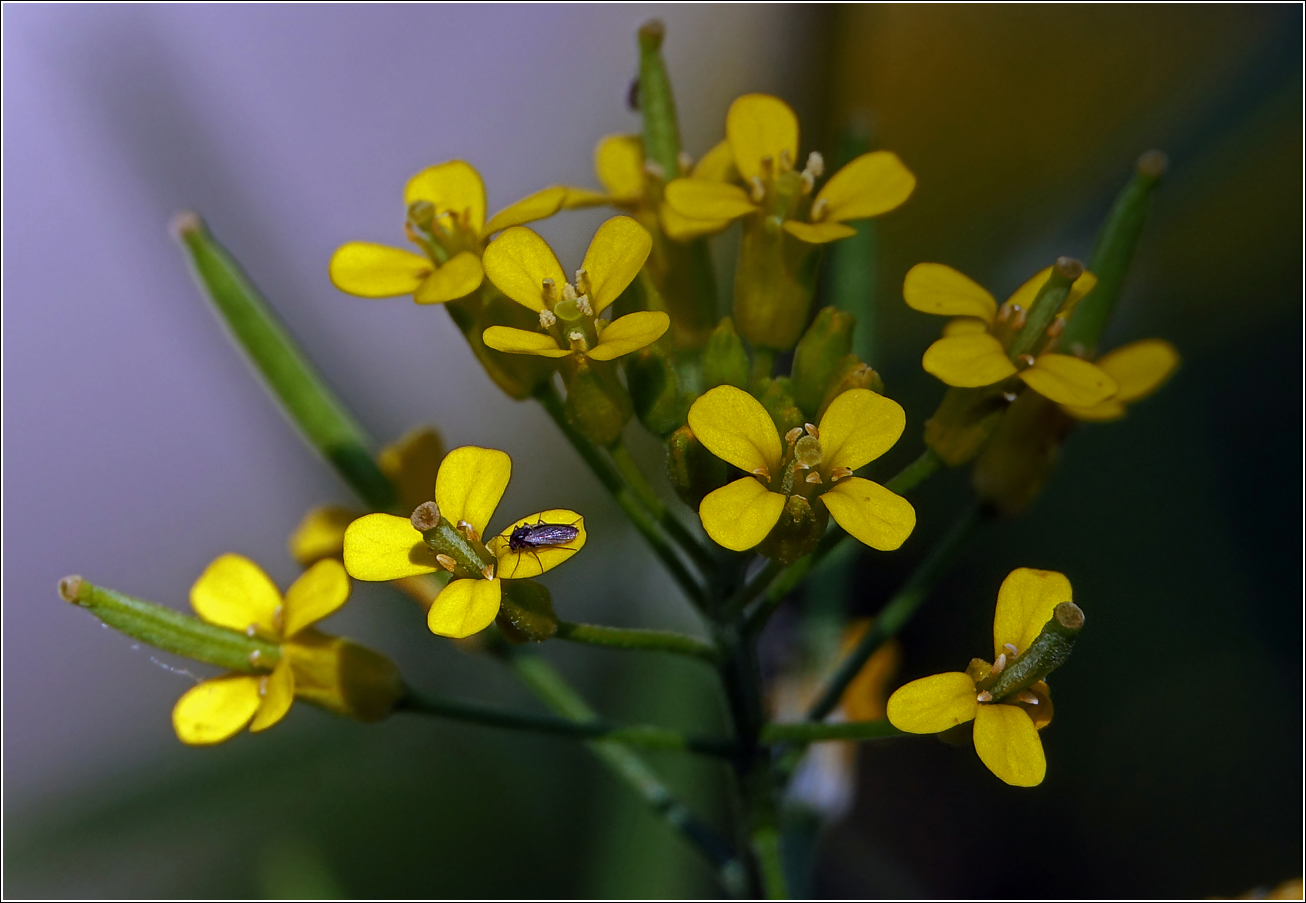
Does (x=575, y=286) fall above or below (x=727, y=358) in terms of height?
above

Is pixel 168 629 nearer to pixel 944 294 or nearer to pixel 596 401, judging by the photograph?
pixel 596 401

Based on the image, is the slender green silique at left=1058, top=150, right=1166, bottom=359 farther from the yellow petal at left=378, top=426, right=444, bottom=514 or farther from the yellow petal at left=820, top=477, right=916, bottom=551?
the yellow petal at left=378, top=426, right=444, bottom=514

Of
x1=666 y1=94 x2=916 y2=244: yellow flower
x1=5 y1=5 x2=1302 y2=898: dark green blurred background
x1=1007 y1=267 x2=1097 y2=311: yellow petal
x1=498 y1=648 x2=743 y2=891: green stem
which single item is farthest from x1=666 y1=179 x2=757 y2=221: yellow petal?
x1=5 y1=5 x2=1302 y2=898: dark green blurred background

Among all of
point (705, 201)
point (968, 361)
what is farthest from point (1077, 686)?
point (705, 201)

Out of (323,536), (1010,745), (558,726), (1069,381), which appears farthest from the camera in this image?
(323,536)

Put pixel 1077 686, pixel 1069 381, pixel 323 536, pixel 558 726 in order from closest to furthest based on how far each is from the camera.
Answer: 1. pixel 1069 381
2. pixel 558 726
3. pixel 323 536
4. pixel 1077 686

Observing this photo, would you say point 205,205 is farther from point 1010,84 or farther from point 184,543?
point 1010,84

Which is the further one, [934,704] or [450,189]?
[450,189]
